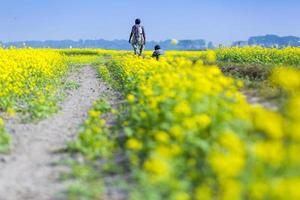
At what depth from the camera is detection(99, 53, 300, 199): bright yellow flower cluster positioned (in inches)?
203

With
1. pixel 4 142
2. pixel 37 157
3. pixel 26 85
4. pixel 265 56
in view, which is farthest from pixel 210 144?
pixel 265 56

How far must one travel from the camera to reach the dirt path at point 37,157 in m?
7.30

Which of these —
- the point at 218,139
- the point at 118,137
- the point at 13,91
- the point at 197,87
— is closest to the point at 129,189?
the point at 218,139

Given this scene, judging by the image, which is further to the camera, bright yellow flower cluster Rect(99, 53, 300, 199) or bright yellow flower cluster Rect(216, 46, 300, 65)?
bright yellow flower cluster Rect(216, 46, 300, 65)

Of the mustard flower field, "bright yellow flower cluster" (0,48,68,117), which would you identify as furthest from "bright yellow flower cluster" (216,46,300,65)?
the mustard flower field

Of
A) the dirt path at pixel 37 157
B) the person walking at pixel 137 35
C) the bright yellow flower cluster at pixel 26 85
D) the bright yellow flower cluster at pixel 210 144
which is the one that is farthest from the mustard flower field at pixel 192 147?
the person walking at pixel 137 35

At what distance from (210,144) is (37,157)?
9.56 feet

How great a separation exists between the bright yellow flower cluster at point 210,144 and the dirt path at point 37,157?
1.14m

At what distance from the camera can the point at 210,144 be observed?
7.49m

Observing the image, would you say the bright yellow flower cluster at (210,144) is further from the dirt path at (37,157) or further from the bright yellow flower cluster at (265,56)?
the bright yellow flower cluster at (265,56)

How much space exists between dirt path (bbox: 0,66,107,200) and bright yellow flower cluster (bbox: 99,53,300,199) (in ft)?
3.75

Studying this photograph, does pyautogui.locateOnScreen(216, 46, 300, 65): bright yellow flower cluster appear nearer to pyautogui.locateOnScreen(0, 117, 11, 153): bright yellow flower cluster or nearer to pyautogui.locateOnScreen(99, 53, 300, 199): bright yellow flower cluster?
pyautogui.locateOnScreen(99, 53, 300, 199): bright yellow flower cluster

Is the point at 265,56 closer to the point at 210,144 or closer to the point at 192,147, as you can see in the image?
the point at 210,144

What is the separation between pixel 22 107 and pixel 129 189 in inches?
304
